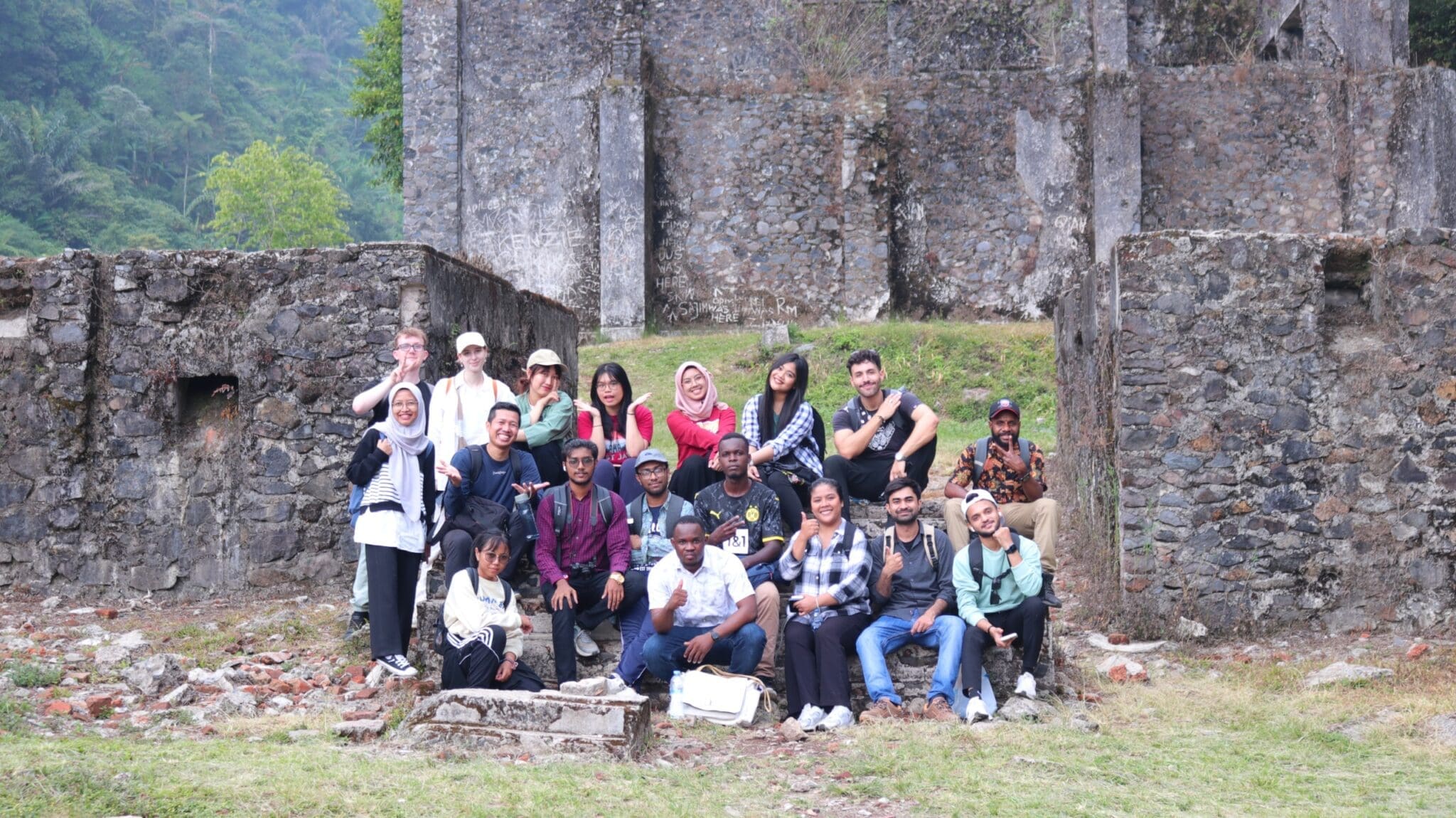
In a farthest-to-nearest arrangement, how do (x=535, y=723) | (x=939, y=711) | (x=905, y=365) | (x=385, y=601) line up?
(x=905, y=365)
(x=385, y=601)
(x=939, y=711)
(x=535, y=723)

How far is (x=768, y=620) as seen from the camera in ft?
23.9

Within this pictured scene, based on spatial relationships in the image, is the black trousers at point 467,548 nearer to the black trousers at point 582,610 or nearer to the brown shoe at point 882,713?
the black trousers at point 582,610

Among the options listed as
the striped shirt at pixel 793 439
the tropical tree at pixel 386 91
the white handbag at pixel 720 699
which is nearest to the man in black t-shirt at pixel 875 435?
the striped shirt at pixel 793 439

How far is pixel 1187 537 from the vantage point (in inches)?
344

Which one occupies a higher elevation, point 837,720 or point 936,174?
point 936,174

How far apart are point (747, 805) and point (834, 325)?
1357cm

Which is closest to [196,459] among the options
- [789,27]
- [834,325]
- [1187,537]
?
[1187,537]

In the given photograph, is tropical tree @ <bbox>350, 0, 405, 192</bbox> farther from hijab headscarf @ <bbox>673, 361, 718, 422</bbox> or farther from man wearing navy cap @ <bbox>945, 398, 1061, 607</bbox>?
man wearing navy cap @ <bbox>945, 398, 1061, 607</bbox>

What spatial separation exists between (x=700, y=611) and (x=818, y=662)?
2.05ft

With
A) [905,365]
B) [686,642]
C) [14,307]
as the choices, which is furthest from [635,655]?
[905,365]

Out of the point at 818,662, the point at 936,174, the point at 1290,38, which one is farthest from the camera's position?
the point at 1290,38

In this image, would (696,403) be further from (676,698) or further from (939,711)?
A: (939,711)

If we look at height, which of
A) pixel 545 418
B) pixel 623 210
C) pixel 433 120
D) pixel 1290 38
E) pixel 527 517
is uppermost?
pixel 1290 38

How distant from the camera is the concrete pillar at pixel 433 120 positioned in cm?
2039
